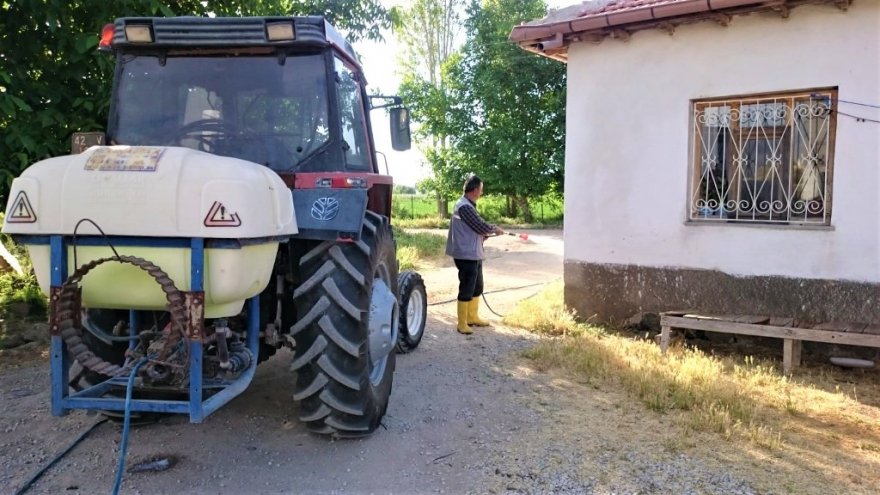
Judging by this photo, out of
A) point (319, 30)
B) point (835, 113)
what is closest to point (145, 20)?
point (319, 30)

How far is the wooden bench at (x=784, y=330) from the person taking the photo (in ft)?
17.5

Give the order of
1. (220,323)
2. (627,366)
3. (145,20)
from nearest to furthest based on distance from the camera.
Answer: (220,323), (145,20), (627,366)

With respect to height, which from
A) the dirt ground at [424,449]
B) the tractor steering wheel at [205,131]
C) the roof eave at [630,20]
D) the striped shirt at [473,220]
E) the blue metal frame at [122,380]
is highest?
the roof eave at [630,20]

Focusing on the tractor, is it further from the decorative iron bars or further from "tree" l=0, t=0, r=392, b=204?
the decorative iron bars

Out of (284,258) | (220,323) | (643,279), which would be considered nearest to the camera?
(220,323)

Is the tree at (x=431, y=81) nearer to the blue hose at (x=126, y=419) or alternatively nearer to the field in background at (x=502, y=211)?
the field in background at (x=502, y=211)

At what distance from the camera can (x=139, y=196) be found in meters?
2.88

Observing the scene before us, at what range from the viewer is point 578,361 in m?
5.57

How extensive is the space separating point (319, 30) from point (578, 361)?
3.34m

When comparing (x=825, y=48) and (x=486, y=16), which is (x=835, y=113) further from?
(x=486, y=16)

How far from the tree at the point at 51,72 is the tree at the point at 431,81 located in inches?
436

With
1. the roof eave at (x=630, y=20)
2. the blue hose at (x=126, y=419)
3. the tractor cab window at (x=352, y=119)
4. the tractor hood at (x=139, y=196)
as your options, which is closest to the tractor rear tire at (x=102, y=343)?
the blue hose at (x=126, y=419)

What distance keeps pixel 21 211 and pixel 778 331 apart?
547 cm

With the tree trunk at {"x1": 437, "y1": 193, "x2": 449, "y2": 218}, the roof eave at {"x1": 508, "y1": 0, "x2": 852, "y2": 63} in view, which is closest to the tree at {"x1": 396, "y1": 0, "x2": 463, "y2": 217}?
the tree trunk at {"x1": 437, "y1": 193, "x2": 449, "y2": 218}
